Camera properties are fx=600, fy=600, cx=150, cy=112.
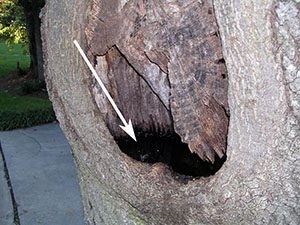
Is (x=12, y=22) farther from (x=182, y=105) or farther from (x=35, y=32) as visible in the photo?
(x=182, y=105)

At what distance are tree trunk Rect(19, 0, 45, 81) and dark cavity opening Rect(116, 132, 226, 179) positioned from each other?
1181 centimetres

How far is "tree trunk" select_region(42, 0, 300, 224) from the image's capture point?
1316mm

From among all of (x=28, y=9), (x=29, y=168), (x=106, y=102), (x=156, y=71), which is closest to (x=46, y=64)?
(x=106, y=102)

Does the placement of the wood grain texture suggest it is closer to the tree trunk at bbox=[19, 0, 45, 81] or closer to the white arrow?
the white arrow

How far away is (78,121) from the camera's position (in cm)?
178

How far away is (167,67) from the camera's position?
162cm

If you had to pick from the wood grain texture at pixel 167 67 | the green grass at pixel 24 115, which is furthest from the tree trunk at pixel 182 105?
the green grass at pixel 24 115

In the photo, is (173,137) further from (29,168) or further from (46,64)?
(29,168)

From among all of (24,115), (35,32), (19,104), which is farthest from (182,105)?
(35,32)

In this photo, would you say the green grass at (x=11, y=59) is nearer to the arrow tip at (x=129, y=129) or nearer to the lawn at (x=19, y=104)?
the lawn at (x=19, y=104)

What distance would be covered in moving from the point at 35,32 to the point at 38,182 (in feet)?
26.5

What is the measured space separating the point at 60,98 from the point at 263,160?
72cm

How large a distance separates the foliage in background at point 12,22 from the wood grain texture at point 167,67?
15.9m

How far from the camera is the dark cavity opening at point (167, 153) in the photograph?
5.48 ft
